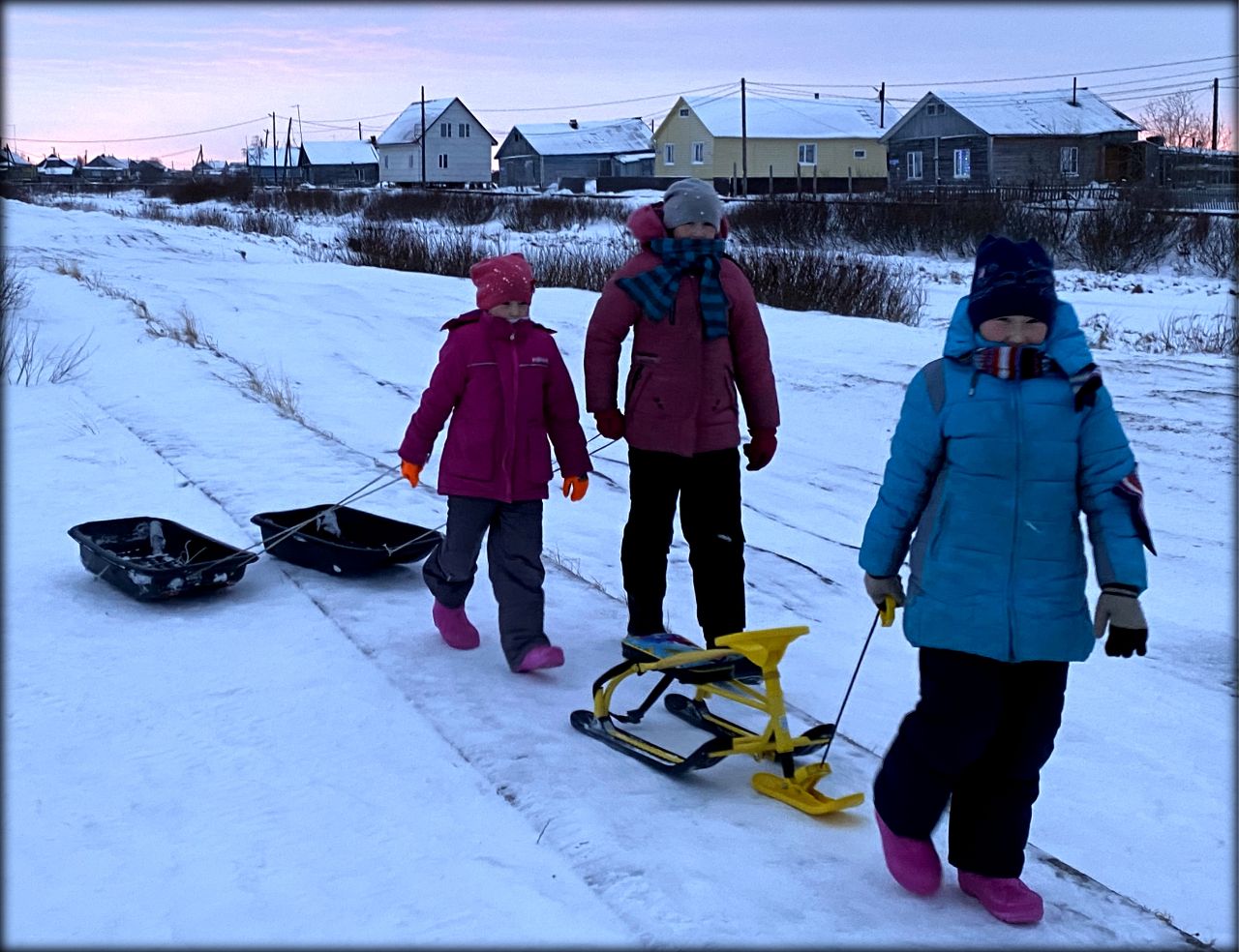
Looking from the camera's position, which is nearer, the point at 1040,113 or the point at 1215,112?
the point at 1040,113

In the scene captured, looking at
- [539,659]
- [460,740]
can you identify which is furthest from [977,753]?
[539,659]

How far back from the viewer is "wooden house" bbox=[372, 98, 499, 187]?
7862cm

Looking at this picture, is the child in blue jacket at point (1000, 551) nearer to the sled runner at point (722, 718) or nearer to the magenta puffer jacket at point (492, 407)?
the sled runner at point (722, 718)

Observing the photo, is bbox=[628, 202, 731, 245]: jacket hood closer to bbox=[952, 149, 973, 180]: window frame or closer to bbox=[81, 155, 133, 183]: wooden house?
bbox=[952, 149, 973, 180]: window frame

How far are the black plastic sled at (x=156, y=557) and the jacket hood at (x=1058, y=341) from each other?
288 centimetres

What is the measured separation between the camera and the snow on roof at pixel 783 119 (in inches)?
2480

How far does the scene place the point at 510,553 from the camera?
4320 millimetres

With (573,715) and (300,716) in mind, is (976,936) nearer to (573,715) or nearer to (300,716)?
(573,715)

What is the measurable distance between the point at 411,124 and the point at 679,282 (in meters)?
78.9

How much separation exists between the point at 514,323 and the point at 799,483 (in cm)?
474

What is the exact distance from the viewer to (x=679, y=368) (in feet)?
13.9

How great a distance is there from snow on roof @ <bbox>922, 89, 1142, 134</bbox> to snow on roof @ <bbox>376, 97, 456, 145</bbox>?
3510 cm

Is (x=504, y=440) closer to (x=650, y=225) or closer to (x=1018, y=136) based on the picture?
(x=650, y=225)

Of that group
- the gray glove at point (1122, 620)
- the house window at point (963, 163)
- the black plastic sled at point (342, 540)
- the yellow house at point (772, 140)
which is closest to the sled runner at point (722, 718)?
the gray glove at point (1122, 620)
